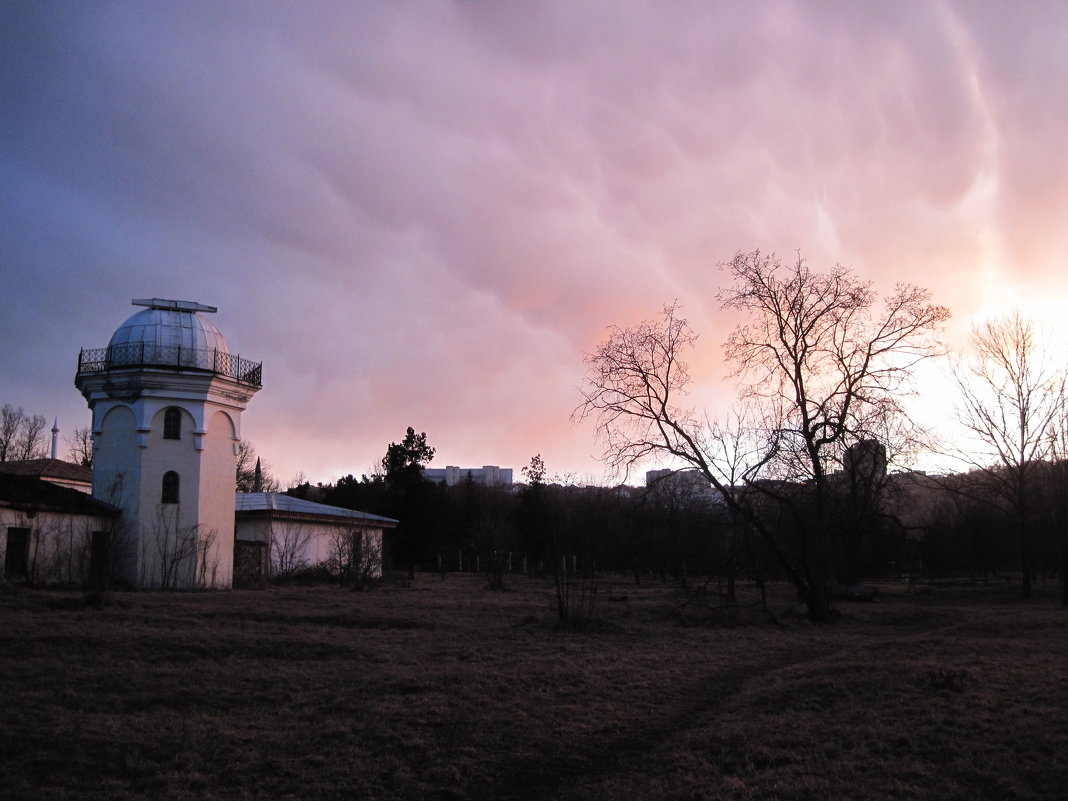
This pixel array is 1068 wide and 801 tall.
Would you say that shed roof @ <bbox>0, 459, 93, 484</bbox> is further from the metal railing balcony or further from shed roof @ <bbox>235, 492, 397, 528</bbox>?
the metal railing balcony

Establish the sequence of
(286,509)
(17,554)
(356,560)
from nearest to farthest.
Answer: (17,554) → (356,560) → (286,509)

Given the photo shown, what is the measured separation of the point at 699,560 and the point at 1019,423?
2167 centimetres

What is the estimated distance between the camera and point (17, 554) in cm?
2547

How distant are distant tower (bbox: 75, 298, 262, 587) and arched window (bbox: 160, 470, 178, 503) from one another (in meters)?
0.03

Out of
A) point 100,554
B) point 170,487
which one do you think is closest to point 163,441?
point 170,487

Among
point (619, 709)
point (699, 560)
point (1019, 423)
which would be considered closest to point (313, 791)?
point (619, 709)

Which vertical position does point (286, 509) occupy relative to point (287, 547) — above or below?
above

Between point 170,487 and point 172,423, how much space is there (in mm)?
2334

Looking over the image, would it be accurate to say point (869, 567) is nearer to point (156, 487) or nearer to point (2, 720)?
point (156, 487)

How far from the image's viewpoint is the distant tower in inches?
1138

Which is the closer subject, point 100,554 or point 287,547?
point 100,554

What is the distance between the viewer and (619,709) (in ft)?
33.1

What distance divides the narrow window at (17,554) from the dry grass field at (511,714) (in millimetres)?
9298

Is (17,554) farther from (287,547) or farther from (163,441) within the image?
(287,547)
